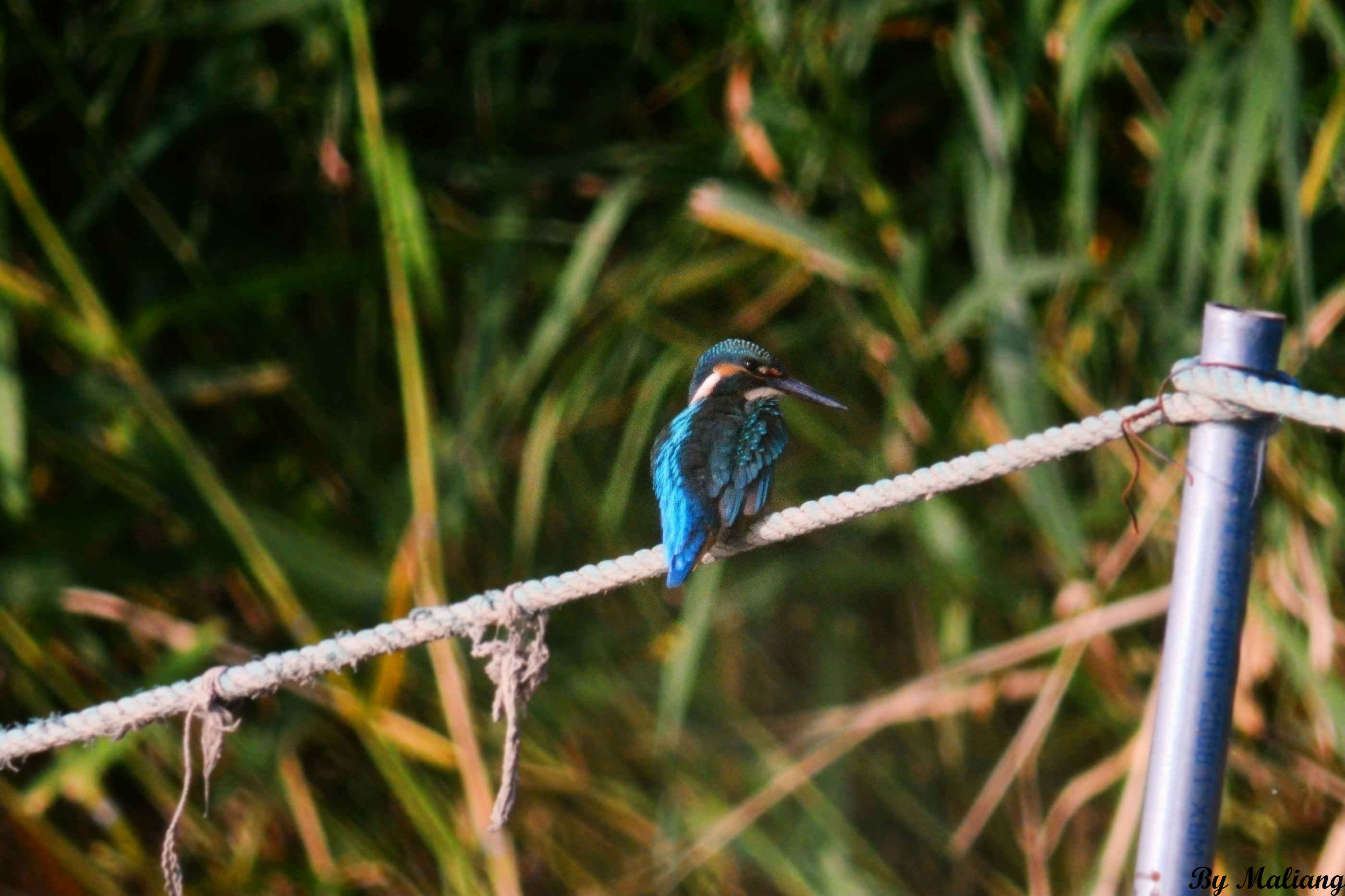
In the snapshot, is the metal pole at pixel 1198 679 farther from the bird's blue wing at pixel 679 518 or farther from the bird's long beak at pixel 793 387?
the bird's long beak at pixel 793 387

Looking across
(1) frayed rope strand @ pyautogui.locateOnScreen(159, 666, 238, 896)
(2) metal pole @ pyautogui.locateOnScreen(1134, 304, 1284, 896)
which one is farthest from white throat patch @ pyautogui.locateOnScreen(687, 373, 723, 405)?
(2) metal pole @ pyautogui.locateOnScreen(1134, 304, 1284, 896)

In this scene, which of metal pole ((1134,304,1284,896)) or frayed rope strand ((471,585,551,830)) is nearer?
metal pole ((1134,304,1284,896))

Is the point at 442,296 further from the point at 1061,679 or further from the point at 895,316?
the point at 1061,679

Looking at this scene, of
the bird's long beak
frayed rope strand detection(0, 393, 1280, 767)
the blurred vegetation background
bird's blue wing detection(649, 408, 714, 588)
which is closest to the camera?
frayed rope strand detection(0, 393, 1280, 767)

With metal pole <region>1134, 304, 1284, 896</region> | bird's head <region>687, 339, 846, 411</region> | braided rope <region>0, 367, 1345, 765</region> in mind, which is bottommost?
metal pole <region>1134, 304, 1284, 896</region>

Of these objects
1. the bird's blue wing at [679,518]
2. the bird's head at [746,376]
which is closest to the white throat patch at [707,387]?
the bird's head at [746,376]

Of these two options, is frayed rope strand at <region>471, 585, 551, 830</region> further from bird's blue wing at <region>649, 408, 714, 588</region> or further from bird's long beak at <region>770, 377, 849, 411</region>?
bird's long beak at <region>770, 377, 849, 411</region>

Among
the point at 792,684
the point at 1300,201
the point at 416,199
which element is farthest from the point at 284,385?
the point at 1300,201
